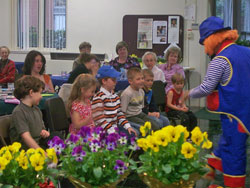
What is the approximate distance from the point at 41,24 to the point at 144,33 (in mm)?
2734

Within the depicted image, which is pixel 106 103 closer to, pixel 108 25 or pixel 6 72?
pixel 6 72

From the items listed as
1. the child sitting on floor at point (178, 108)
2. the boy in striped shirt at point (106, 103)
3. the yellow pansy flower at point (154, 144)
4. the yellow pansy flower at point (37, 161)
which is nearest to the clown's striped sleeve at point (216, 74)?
the boy in striped shirt at point (106, 103)

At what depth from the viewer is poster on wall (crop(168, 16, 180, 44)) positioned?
33.5 feet

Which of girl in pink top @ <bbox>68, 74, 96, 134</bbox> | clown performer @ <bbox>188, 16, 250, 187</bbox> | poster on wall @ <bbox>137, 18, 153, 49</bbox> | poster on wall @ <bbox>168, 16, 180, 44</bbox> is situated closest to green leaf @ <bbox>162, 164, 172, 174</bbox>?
clown performer @ <bbox>188, 16, 250, 187</bbox>

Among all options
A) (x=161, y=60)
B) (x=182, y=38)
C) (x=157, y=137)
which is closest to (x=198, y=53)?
(x=182, y=38)

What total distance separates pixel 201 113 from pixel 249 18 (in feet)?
11.4

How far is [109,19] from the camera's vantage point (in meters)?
10.8

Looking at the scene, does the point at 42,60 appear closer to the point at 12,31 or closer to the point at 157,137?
the point at 157,137

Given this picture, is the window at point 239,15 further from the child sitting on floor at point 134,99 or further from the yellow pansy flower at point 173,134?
the yellow pansy flower at point 173,134

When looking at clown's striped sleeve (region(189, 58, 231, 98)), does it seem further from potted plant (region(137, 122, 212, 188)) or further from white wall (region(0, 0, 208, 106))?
white wall (region(0, 0, 208, 106))

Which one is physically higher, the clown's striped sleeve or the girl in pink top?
the clown's striped sleeve

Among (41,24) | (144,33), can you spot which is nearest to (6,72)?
(41,24)

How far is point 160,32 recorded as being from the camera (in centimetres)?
1037

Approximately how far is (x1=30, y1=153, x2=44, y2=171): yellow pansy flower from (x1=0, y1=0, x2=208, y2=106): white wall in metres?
8.57
